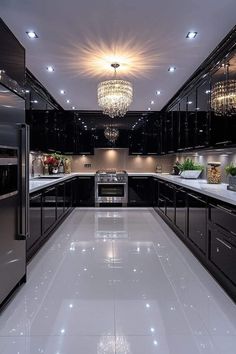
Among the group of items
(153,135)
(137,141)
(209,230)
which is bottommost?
(209,230)

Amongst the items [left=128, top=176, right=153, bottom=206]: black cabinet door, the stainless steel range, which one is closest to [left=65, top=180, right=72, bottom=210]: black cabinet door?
the stainless steel range

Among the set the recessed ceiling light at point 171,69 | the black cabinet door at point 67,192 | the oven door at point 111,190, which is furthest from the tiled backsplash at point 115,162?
the recessed ceiling light at point 171,69

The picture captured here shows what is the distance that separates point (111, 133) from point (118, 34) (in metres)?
5.17

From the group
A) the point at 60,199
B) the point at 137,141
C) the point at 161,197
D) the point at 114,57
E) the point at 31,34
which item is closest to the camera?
the point at 31,34

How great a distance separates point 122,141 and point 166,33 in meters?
5.43

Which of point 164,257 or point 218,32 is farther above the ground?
point 218,32

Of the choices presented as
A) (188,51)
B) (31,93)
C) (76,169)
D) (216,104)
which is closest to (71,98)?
(31,93)

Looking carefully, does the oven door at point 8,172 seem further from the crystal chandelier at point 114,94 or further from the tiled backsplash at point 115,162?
the tiled backsplash at point 115,162

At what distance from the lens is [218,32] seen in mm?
3535

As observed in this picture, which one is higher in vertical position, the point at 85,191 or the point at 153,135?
the point at 153,135

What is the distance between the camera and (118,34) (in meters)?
3.64

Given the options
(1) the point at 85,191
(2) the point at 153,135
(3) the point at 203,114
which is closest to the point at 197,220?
(3) the point at 203,114

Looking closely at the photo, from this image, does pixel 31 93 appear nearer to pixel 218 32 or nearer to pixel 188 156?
pixel 218 32

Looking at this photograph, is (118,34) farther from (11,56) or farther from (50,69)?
(50,69)
